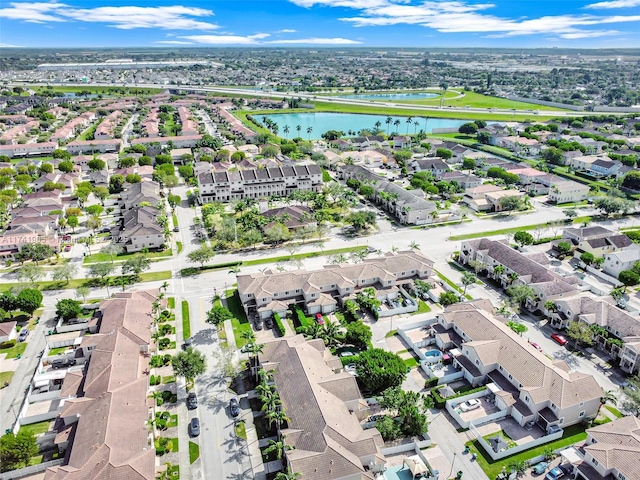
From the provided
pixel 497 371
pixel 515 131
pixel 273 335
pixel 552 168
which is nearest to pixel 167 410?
pixel 273 335

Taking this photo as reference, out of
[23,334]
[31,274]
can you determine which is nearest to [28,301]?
[23,334]

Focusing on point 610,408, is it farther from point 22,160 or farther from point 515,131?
point 22,160

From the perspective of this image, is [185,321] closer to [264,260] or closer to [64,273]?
[264,260]

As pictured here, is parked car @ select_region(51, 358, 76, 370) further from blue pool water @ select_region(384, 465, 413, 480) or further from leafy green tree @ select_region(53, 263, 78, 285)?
blue pool water @ select_region(384, 465, 413, 480)

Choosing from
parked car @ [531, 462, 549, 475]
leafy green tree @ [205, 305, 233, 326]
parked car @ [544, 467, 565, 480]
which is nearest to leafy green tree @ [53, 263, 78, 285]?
leafy green tree @ [205, 305, 233, 326]

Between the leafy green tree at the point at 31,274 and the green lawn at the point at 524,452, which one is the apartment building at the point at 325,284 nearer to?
the green lawn at the point at 524,452

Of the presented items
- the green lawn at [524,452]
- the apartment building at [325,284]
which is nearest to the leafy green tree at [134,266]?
the apartment building at [325,284]
